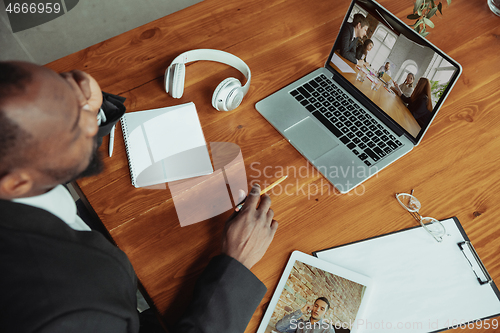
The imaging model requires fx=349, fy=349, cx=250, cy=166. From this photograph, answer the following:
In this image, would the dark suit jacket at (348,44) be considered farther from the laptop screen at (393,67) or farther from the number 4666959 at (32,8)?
the number 4666959 at (32,8)

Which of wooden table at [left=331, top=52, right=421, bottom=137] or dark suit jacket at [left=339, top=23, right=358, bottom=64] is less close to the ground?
dark suit jacket at [left=339, top=23, right=358, bottom=64]

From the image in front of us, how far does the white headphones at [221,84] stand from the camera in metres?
0.94

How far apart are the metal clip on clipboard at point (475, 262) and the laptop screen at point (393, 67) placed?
0.28 meters

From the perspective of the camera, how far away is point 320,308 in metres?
0.75

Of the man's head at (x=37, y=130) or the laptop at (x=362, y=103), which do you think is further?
the laptop at (x=362, y=103)

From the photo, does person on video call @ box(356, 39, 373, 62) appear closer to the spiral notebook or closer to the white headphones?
the white headphones

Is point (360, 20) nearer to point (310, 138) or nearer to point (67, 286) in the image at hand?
point (310, 138)

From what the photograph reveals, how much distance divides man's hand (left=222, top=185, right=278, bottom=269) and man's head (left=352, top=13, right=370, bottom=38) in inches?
19.3

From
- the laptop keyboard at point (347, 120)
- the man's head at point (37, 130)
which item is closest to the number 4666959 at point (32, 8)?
the laptop keyboard at point (347, 120)

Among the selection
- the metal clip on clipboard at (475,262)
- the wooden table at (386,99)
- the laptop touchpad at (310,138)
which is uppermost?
the wooden table at (386,99)

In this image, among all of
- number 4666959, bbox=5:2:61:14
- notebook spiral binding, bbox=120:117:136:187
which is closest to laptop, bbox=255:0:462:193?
notebook spiral binding, bbox=120:117:136:187

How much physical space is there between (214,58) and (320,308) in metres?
0.76

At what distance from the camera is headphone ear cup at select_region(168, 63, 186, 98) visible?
3.11 feet

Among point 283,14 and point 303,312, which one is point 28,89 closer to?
point 303,312
